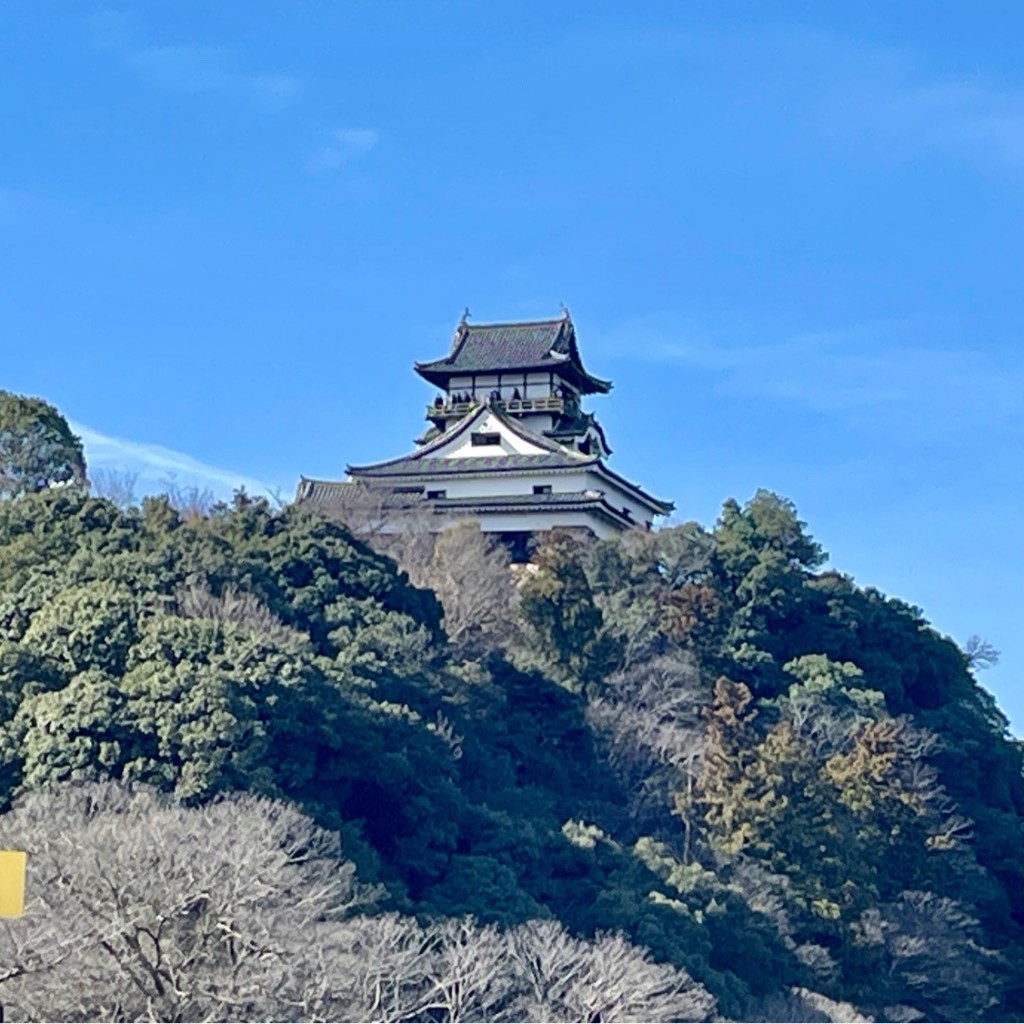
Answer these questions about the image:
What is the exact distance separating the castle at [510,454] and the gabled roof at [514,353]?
21 millimetres

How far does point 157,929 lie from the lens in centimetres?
1689

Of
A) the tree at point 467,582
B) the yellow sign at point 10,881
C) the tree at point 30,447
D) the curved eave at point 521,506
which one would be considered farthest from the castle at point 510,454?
the yellow sign at point 10,881

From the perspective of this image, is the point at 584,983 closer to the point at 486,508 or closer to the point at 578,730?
the point at 578,730

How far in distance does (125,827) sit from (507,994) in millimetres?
4732

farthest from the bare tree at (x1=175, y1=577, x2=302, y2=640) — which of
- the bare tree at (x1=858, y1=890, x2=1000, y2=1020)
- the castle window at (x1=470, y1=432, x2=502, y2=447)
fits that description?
the castle window at (x1=470, y1=432, x2=502, y2=447)

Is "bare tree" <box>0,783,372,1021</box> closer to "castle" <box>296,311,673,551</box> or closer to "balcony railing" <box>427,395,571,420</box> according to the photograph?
"castle" <box>296,311,673,551</box>

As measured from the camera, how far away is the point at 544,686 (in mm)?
29625

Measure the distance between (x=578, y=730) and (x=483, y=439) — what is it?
1169 centimetres

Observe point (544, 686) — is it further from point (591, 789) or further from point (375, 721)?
point (375, 721)

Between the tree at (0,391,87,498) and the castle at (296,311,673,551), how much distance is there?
16.8 feet

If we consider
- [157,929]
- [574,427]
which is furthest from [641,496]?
[157,929]

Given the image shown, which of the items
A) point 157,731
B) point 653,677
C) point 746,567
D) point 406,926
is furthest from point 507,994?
point 746,567

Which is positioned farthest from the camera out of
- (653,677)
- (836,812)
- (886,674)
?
(886,674)

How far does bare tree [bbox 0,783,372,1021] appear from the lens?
1667 centimetres
